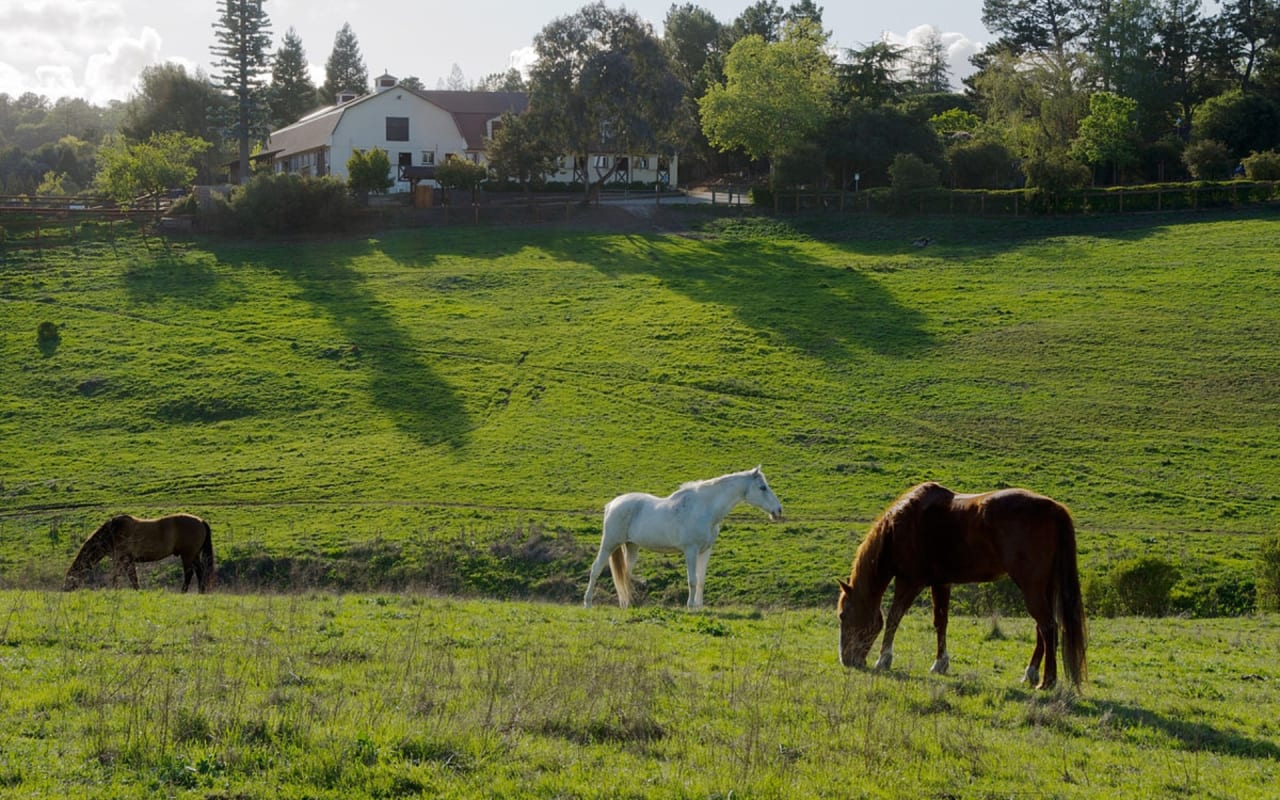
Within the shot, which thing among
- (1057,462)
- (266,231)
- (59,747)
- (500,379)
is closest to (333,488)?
(500,379)

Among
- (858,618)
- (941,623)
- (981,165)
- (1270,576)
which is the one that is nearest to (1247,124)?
(981,165)

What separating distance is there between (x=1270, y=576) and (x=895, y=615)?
11.6 meters

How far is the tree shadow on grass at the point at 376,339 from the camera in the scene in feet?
133

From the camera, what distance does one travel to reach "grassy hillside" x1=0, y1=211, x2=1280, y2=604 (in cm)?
2864

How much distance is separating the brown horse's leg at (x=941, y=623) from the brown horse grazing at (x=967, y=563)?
0.4 inches

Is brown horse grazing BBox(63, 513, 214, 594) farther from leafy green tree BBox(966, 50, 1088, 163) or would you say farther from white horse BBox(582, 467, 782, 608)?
leafy green tree BBox(966, 50, 1088, 163)

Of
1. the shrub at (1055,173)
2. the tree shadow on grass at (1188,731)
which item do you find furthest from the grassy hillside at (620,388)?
the tree shadow on grass at (1188,731)

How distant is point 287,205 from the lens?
220 ft

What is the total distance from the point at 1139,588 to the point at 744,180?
234 feet

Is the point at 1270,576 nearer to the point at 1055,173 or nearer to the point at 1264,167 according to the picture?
the point at 1055,173

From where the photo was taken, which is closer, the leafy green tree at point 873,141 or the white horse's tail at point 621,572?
the white horse's tail at point 621,572

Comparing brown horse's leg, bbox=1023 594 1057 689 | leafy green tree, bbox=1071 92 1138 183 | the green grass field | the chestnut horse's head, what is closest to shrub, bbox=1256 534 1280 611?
Answer: the green grass field

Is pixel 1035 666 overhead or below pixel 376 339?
below

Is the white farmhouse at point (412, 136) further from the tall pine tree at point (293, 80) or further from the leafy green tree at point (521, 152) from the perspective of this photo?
the tall pine tree at point (293, 80)
